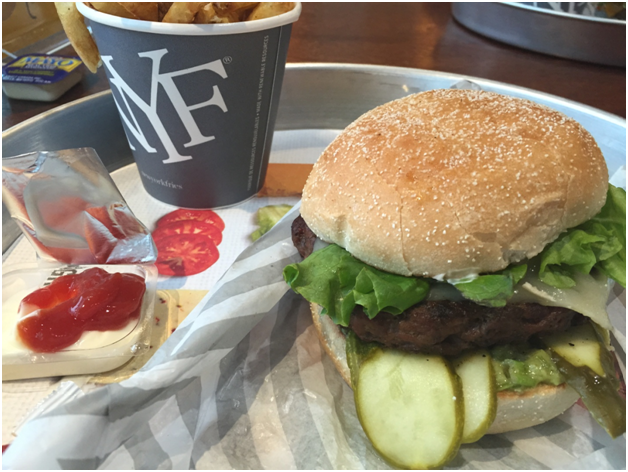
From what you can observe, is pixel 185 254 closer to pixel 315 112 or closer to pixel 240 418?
pixel 240 418

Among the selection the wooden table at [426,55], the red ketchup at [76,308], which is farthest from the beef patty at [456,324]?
the wooden table at [426,55]

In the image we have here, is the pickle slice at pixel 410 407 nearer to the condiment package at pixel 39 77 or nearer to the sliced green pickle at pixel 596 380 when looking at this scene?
the sliced green pickle at pixel 596 380

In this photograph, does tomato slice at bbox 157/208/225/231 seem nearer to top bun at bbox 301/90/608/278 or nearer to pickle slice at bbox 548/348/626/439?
top bun at bbox 301/90/608/278

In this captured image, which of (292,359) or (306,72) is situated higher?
(306,72)

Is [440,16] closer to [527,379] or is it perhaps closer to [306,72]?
[306,72]

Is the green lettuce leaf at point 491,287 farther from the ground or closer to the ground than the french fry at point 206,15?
closer to the ground

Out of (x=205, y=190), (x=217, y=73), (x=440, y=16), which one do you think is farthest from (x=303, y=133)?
(x=440, y=16)
